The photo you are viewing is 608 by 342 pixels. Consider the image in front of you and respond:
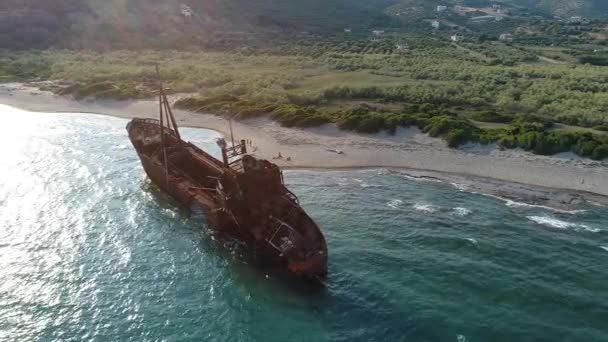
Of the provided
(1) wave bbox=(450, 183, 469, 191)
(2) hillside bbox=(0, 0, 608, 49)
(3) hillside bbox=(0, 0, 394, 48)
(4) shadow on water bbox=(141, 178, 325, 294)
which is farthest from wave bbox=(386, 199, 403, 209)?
(3) hillside bbox=(0, 0, 394, 48)

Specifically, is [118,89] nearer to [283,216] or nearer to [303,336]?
[283,216]

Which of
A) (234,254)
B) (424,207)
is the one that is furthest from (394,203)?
(234,254)

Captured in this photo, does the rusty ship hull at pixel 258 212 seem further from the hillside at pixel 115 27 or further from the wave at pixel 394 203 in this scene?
the hillside at pixel 115 27

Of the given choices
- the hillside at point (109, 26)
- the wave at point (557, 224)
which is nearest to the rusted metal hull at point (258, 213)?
the wave at point (557, 224)

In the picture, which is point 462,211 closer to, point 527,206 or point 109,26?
point 527,206

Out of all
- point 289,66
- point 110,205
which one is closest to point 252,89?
point 289,66

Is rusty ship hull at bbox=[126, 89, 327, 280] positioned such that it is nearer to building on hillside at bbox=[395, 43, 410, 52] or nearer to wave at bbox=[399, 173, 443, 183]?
wave at bbox=[399, 173, 443, 183]
